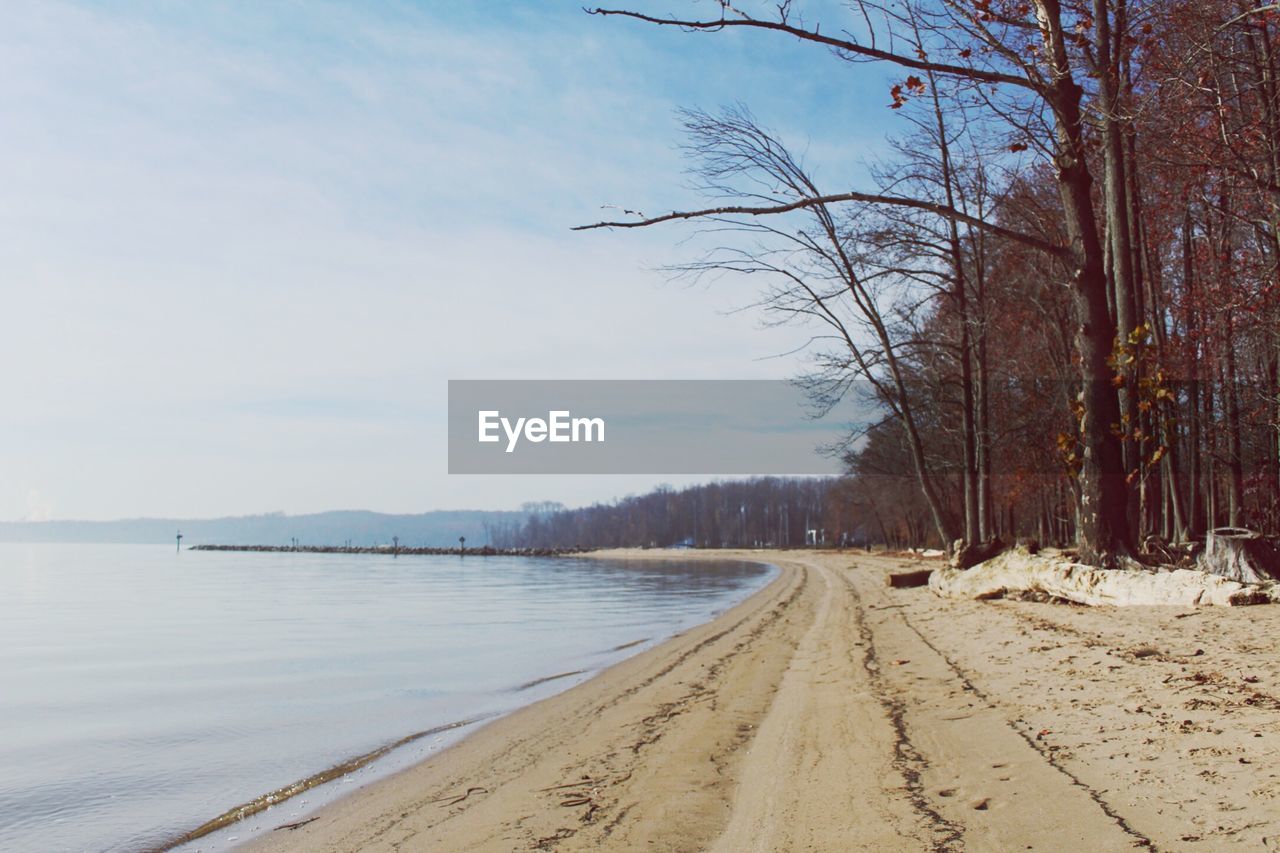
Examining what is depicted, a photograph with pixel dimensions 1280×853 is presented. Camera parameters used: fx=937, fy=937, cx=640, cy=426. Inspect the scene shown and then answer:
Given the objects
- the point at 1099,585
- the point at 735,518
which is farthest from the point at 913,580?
the point at 735,518

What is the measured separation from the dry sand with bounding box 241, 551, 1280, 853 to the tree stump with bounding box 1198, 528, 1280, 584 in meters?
0.70

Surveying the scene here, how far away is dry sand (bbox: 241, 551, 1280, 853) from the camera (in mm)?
3941

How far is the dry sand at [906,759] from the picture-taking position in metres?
3.94

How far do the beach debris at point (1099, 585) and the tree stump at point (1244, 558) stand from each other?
0.65 feet

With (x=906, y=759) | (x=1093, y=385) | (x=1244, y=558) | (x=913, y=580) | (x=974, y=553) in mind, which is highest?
(x=1093, y=385)

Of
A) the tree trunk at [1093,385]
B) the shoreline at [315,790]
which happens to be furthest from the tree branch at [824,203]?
the shoreline at [315,790]

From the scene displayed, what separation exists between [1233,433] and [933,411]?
653 centimetres

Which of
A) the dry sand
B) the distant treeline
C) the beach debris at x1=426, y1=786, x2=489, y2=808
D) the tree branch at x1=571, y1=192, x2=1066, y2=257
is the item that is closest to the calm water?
the beach debris at x1=426, y1=786, x2=489, y2=808

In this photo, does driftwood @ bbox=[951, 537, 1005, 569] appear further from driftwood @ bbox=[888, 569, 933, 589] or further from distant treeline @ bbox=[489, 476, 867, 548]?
distant treeline @ bbox=[489, 476, 867, 548]

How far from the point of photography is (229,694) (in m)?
11.7

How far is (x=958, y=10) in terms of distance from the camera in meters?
7.56

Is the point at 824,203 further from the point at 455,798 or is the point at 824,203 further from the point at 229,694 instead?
the point at 229,694

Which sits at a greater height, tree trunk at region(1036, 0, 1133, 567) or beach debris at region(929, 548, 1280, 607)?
tree trunk at region(1036, 0, 1133, 567)

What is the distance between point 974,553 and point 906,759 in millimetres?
15285
